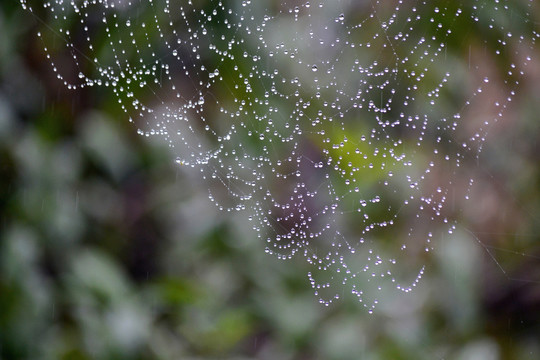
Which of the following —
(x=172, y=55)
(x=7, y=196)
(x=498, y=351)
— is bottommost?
(x=498, y=351)

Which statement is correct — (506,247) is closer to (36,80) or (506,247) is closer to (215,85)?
(215,85)

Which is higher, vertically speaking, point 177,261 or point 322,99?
point 322,99

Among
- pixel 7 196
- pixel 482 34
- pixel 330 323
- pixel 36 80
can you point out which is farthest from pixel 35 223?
pixel 482 34

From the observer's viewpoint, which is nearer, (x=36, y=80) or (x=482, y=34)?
(x=482, y=34)
